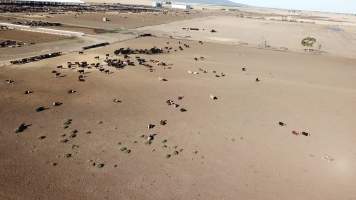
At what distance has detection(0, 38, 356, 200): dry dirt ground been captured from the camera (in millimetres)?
13664

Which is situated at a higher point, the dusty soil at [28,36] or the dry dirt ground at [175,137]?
the dusty soil at [28,36]

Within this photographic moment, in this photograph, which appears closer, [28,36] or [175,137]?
[175,137]

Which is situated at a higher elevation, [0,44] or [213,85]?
[0,44]

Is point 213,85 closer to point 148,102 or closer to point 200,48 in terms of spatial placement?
point 148,102

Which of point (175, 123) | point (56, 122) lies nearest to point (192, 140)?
point (175, 123)

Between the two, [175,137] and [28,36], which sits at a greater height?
[28,36]

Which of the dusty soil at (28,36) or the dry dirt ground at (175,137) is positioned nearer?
the dry dirt ground at (175,137)

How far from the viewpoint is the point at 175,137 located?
1802 cm

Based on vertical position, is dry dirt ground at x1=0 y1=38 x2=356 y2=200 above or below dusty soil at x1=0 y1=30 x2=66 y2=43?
below

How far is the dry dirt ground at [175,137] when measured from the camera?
44.8ft

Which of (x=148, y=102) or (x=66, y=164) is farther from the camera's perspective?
(x=148, y=102)

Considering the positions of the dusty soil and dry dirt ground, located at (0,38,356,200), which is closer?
dry dirt ground, located at (0,38,356,200)

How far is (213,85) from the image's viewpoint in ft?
92.5

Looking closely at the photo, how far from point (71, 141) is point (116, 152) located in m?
2.11
